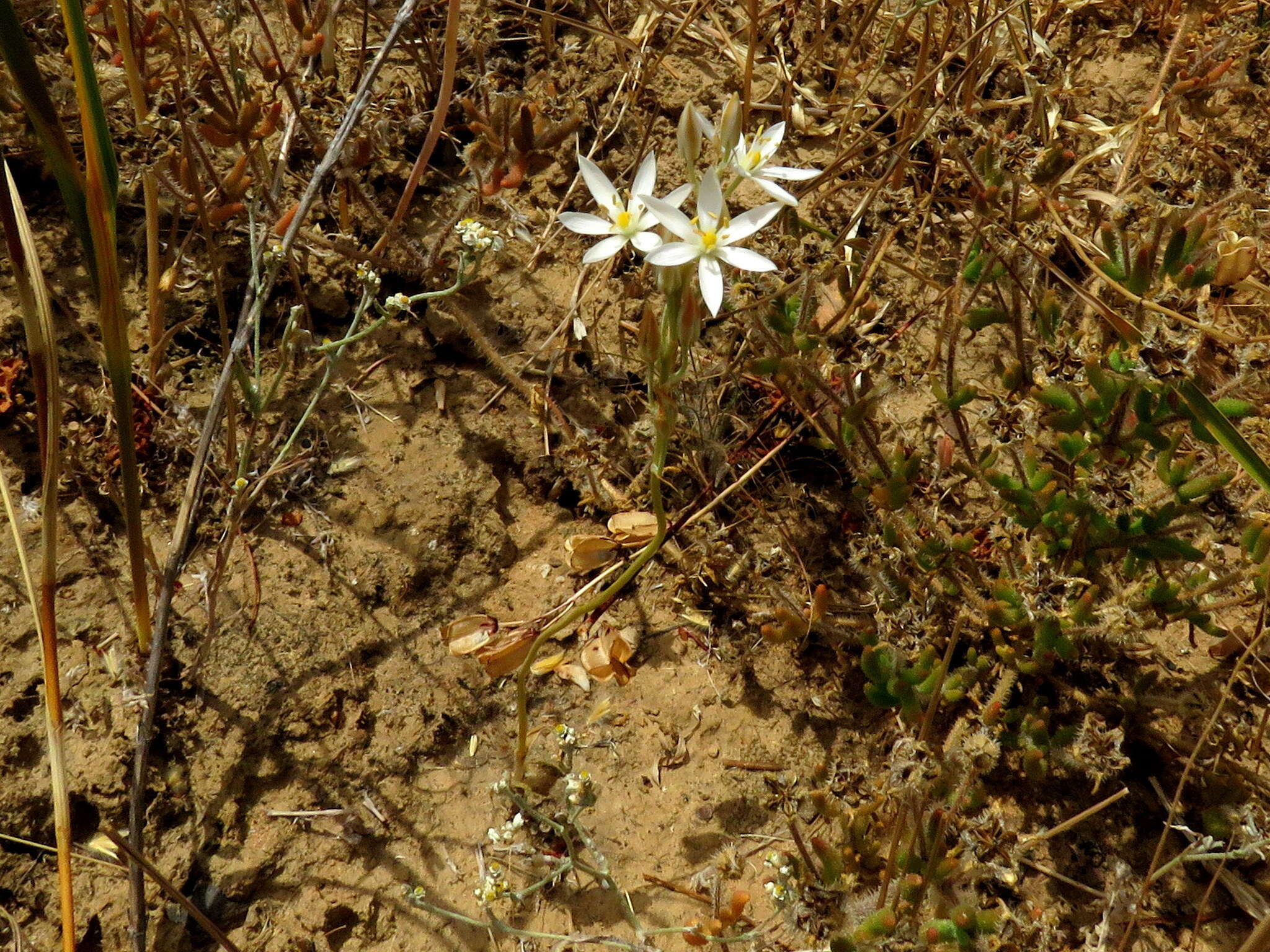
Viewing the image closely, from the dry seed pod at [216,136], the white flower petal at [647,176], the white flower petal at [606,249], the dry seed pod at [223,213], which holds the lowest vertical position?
the dry seed pod at [223,213]

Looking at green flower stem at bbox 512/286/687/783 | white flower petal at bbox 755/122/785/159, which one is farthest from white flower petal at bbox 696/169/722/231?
white flower petal at bbox 755/122/785/159

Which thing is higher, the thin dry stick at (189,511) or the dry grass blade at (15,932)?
the thin dry stick at (189,511)

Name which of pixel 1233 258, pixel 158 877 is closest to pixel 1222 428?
pixel 1233 258

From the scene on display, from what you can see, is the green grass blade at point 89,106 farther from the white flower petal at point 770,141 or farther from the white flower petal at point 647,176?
the white flower petal at point 770,141

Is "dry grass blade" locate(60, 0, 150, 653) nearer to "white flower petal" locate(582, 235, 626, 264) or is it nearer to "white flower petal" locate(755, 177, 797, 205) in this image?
"white flower petal" locate(582, 235, 626, 264)

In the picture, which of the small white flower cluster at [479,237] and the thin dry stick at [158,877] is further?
the small white flower cluster at [479,237]

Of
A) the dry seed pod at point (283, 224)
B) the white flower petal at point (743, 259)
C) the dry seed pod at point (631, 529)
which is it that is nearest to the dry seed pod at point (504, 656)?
the dry seed pod at point (631, 529)

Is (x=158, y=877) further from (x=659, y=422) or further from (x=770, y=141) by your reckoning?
(x=770, y=141)
